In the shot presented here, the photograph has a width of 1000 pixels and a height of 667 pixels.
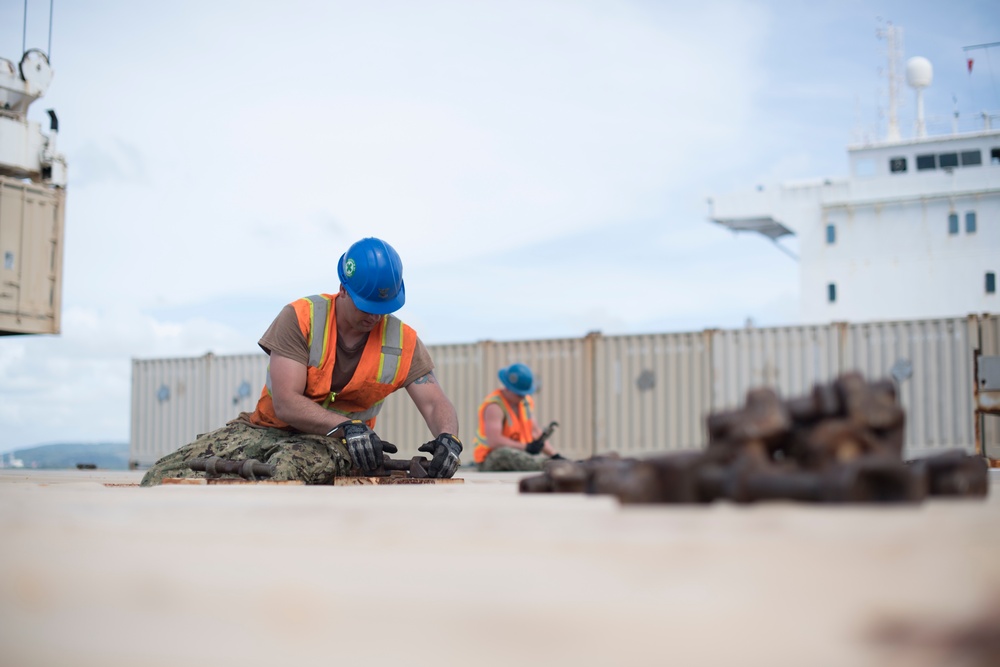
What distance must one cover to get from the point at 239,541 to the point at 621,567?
1.59 ft

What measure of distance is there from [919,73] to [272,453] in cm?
2984

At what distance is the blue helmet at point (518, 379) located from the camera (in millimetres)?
10648

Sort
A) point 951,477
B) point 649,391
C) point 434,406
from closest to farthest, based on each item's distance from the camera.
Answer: point 951,477 → point 434,406 → point 649,391

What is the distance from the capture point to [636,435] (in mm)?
18188

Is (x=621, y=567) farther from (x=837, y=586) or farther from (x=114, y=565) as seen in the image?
(x=114, y=565)

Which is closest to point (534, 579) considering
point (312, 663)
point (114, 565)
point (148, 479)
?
point (312, 663)

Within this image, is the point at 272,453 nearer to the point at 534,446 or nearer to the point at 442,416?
the point at 442,416

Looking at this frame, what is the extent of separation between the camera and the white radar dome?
29.8 m

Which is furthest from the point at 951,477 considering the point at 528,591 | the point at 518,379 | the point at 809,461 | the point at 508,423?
the point at 508,423

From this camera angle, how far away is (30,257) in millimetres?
13320

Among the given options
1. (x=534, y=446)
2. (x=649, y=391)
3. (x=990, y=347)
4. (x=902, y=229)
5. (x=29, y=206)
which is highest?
(x=902, y=229)

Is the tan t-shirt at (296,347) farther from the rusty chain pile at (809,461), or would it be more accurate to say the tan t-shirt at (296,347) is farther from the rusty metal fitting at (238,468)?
the rusty chain pile at (809,461)

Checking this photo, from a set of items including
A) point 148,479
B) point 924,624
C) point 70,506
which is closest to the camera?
point 924,624

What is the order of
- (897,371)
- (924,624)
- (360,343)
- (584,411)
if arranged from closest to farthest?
1. (924,624)
2. (360,343)
3. (897,371)
4. (584,411)
